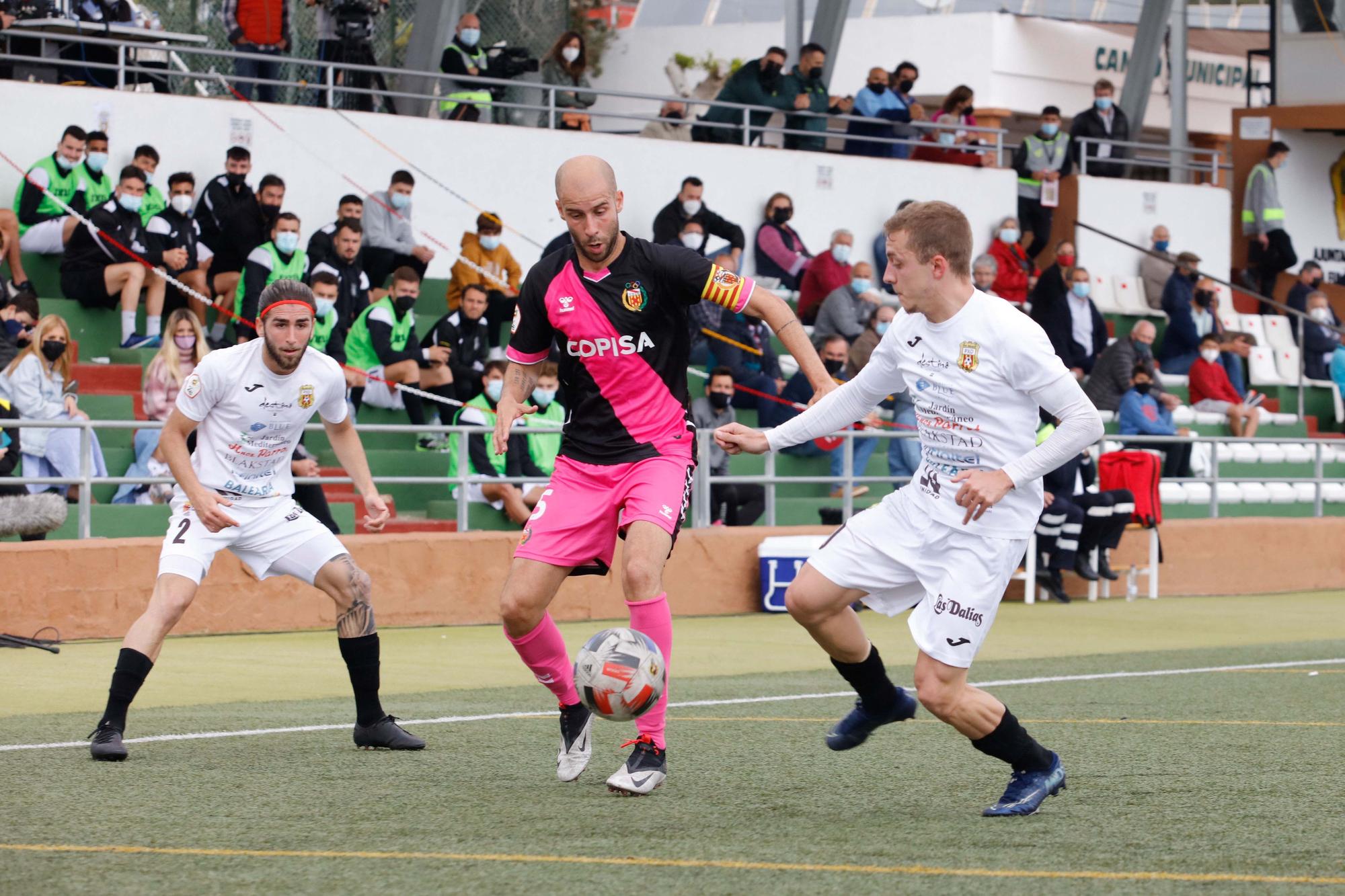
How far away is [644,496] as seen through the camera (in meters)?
6.89

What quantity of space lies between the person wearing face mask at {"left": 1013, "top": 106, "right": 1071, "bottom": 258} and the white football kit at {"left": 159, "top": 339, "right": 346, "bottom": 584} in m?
19.2

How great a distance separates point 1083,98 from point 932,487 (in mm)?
31476

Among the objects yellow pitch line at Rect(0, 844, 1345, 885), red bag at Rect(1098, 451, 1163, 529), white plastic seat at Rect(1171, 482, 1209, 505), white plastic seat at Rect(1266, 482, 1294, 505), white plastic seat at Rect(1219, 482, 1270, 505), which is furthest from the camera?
white plastic seat at Rect(1266, 482, 1294, 505)

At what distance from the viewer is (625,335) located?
22.8 feet

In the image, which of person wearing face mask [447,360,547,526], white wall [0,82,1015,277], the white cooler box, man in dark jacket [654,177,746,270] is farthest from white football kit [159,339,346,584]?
man in dark jacket [654,177,746,270]

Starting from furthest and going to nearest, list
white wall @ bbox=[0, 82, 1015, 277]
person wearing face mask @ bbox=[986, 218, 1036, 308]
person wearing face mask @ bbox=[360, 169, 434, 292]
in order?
1. person wearing face mask @ bbox=[986, 218, 1036, 308]
2. person wearing face mask @ bbox=[360, 169, 434, 292]
3. white wall @ bbox=[0, 82, 1015, 277]

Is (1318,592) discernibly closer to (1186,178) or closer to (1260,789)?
(1260,789)

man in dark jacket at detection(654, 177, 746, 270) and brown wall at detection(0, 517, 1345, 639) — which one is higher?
man in dark jacket at detection(654, 177, 746, 270)

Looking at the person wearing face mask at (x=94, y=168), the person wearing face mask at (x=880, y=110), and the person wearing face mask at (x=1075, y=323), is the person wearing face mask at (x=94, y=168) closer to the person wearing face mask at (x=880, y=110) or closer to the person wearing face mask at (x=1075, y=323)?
the person wearing face mask at (x=1075, y=323)

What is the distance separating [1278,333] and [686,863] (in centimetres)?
2432

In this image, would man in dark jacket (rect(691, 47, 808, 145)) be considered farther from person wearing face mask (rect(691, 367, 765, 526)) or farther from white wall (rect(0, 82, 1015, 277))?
person wearing face mask (rect(691, 367, 765, 526))

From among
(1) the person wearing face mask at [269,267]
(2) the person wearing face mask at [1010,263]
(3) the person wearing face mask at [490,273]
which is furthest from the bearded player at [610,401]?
(2) the person wearing face mask at [1010,263]

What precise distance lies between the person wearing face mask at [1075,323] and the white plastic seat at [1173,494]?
2.68 meters

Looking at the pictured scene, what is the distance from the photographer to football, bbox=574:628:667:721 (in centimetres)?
651
